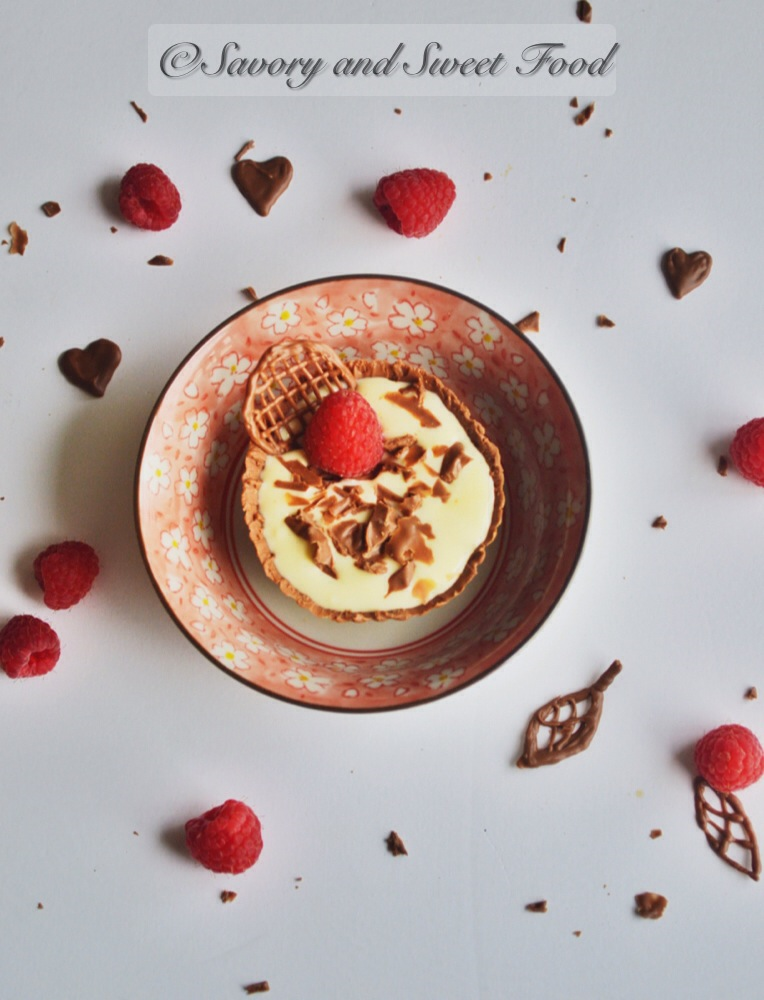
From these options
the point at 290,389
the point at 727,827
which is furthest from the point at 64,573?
the point at 727,827

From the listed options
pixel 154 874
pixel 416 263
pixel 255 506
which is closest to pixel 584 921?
pixel 154 874

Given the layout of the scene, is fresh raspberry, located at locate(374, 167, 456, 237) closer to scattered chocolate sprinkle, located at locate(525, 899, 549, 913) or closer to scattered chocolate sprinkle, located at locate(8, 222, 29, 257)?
scattered chocolate sprinkle, located at locate(8, 222, 29, 257)

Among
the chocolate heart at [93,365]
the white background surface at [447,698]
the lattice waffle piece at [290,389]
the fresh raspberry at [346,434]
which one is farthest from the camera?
the chocolate heart at [93,365]

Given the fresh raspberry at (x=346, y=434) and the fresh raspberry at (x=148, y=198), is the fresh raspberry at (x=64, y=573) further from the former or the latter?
the fresh raspberry at (x=148, y=198)

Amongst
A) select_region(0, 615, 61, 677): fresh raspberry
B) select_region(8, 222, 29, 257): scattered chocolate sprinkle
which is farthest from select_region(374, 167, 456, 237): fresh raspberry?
select_region(0, 615, 61, 677): fresh raspberry

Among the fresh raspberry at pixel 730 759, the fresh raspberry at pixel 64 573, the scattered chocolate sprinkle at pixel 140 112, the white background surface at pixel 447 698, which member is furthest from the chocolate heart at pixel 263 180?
the fresh raspberry at pixel 730 759

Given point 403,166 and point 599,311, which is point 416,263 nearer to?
point 403,166

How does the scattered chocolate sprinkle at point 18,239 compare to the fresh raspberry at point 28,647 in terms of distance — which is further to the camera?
the scattered chocolate sprinkle at point 18,239
